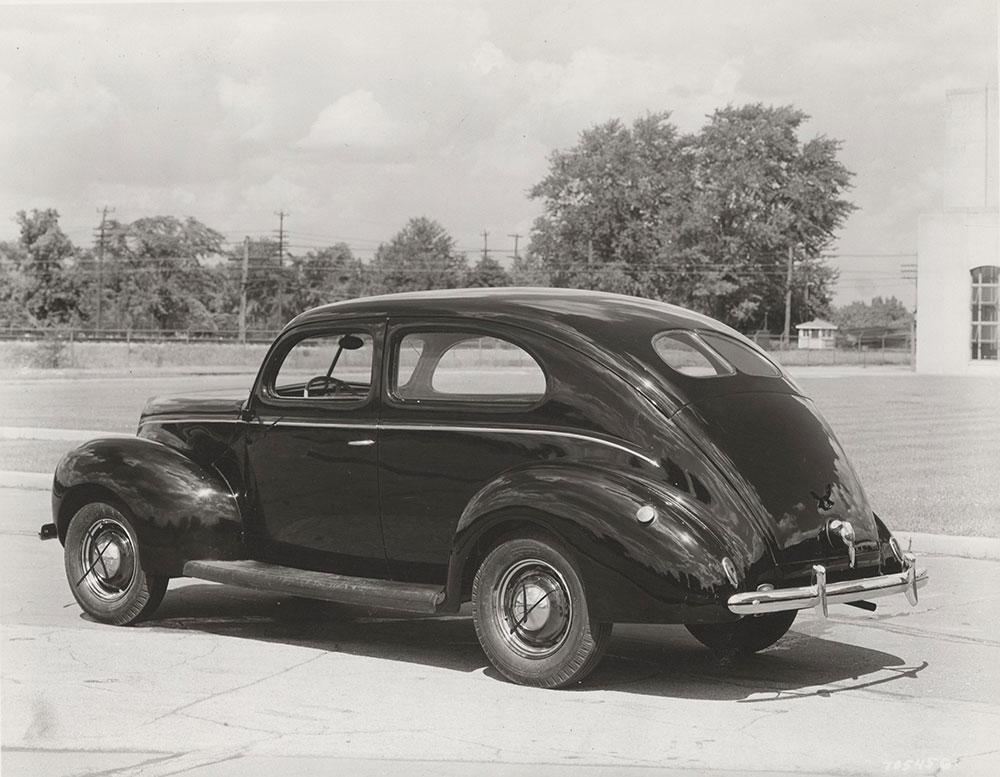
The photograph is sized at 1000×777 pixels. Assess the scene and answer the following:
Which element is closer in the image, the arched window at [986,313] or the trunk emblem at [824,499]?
the trunk emblem at [824,499]

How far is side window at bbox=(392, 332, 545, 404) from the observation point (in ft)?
22.7

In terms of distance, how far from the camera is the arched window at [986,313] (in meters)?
42.6

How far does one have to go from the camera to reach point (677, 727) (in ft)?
19.0

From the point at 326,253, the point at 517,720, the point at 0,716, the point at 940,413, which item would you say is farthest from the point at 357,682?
the point at 326,253

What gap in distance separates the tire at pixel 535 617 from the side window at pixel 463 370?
84cm

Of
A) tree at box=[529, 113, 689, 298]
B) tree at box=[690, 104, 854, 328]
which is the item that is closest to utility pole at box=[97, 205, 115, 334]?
tree at box=[529, 113, 689, 298]

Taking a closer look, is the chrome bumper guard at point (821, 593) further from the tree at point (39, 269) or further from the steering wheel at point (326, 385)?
the tree at point (39, 269)

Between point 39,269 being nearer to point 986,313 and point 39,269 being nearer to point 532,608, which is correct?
point 986,313

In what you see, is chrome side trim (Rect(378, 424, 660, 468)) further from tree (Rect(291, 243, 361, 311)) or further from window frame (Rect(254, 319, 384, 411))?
tree (Rect(291, 243, 361, 311))

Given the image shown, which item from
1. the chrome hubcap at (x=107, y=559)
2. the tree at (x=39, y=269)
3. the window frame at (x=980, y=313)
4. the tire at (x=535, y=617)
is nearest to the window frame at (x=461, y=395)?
the tire at (x=535, y=617)

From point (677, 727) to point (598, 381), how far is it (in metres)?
1.72

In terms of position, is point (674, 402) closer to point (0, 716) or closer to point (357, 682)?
point (357, 682)

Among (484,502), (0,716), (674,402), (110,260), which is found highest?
(110,260)

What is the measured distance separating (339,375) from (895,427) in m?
16.6
